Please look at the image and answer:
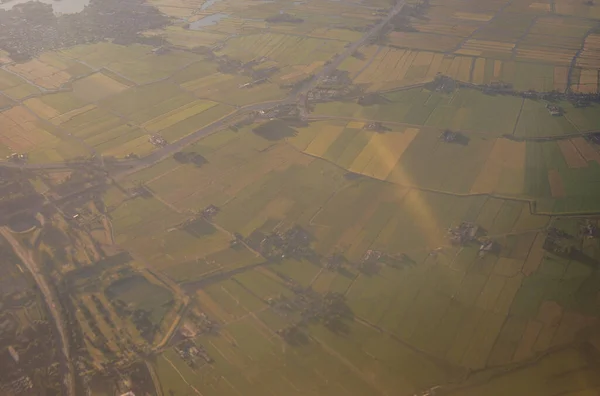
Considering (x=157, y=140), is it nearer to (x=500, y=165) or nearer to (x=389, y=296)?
(x=389, y=296)

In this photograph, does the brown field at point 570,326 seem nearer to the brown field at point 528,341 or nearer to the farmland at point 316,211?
the farmland at point 316,211

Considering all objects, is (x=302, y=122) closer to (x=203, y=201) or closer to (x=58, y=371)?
(x=203, y=201)

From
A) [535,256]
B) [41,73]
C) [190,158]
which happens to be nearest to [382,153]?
[535,256]

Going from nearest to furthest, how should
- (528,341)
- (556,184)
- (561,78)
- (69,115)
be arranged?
(528,341)
(556,184)
(69,115)
(561,78)

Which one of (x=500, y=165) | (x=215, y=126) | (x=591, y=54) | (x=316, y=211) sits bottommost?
(x=591, y=54)

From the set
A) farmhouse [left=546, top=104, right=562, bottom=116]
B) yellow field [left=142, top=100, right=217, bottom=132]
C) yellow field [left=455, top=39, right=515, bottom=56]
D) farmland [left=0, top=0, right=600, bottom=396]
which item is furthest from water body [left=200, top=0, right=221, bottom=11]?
farmhouse [left=546, top=104, right=562, bottom=116]

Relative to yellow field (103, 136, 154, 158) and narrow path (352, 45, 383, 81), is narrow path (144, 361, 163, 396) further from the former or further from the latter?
narrow path (352, 45, 383, 81)
